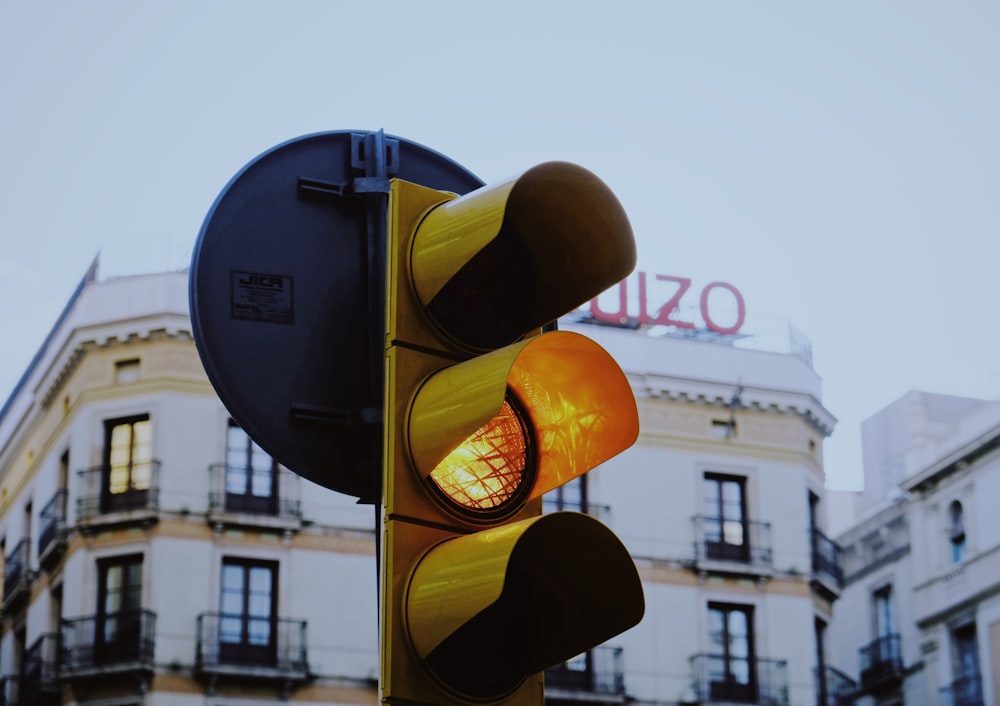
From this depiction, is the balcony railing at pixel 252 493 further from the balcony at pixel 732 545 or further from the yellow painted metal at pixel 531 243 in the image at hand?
the yellow painted metal at pixel 531 243

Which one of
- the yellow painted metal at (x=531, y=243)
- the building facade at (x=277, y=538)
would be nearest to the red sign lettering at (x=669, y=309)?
the building facade at (x=277, y=538)

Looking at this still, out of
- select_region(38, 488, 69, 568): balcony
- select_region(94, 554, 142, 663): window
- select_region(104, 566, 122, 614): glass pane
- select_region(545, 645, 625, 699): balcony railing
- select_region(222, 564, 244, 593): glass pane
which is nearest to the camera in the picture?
select_region(94, 554, 142, 663): window

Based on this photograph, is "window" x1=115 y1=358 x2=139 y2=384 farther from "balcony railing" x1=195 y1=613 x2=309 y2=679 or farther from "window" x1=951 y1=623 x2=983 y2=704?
"window" x1=951 y1=623 x2=983 y2=704

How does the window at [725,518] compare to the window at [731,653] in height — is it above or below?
above

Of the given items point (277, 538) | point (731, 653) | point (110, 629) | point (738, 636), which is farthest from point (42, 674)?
point (738, 636)

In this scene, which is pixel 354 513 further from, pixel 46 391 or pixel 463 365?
pixel 463 365

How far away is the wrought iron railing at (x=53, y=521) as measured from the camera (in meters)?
34.9

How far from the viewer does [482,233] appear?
381cm

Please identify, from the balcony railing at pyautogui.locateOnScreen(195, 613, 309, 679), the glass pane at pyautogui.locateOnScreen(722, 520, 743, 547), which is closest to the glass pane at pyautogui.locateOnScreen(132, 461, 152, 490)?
the balcony railing at pyautogui.locateOnScreen(195, 613, 309, 679)

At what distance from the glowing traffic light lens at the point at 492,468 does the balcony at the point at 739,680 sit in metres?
33.1

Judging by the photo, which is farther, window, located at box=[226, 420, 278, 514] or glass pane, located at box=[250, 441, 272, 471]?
glass pane, located at box=[250, 441, 272, 471]

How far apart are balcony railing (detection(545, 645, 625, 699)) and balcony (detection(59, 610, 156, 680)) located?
770 centimetres

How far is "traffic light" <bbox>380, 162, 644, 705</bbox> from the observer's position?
361 centimetres

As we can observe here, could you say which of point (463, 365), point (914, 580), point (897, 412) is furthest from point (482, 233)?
point (897, 412)
